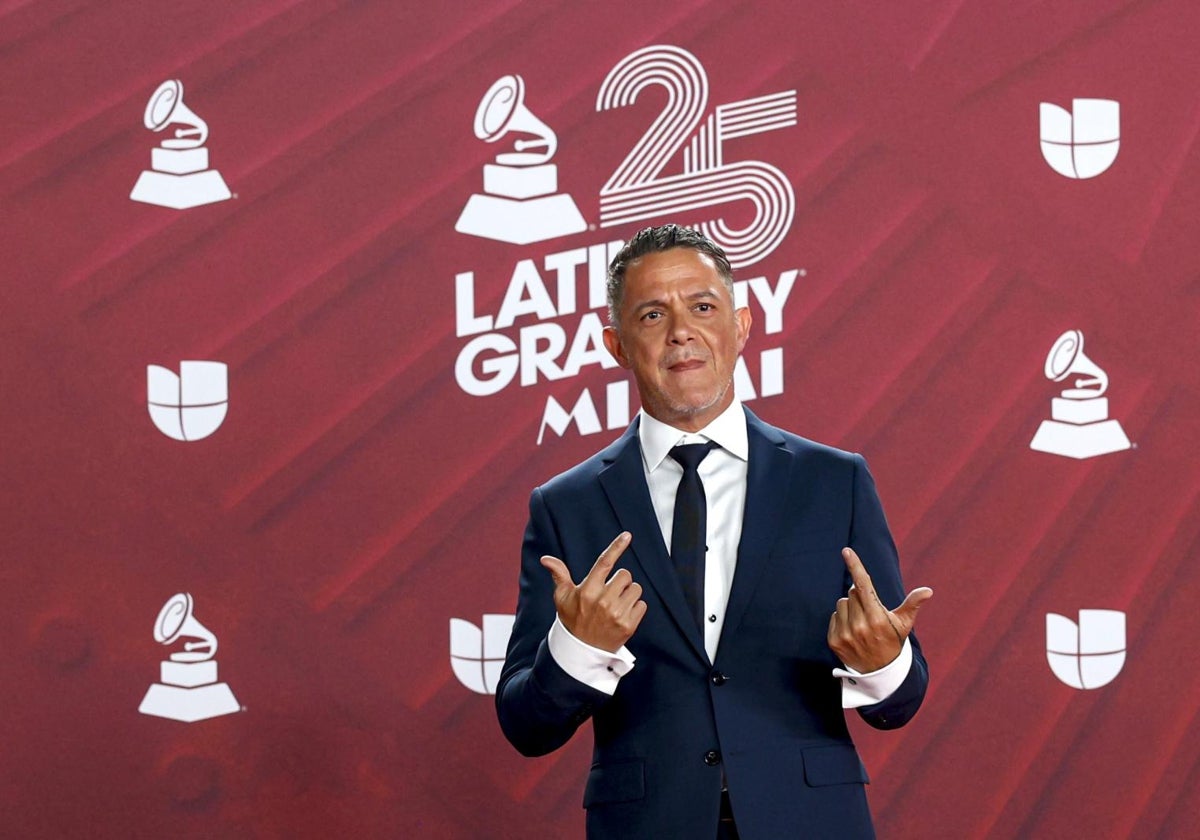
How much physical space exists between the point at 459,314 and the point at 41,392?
3.28 feet

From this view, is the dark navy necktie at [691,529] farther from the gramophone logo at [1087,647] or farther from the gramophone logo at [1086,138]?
the gramophone logo at [1086,138]

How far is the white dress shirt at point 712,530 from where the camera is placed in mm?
1605

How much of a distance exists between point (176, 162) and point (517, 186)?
2.67 feet

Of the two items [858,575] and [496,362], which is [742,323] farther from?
[496,362]

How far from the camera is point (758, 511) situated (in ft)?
5.77

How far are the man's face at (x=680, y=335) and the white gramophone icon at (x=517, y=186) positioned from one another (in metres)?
1.00

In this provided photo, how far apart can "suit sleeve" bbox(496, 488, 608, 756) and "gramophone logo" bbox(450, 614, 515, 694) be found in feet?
3.12

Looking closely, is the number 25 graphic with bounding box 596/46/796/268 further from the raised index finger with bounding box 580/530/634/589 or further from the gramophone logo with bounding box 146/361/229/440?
the raised index finger with bounding box 580/530/634/589

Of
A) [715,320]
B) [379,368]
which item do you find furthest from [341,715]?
[715,320]

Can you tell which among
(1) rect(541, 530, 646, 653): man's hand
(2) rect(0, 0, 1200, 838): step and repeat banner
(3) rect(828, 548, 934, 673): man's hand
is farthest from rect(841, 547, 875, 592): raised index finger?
(2) rect(0, 0, 1200, 838): step and repeat banner

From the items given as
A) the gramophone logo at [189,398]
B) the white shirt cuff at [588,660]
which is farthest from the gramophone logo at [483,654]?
the white shirt cuff at [588,660]

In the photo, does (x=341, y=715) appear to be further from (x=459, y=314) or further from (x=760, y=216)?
(x=760, y=216)

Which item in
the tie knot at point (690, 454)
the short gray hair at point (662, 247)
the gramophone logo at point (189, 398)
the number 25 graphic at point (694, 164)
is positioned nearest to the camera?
the tie knot at point (690, 454)

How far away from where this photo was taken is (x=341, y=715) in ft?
9.46
